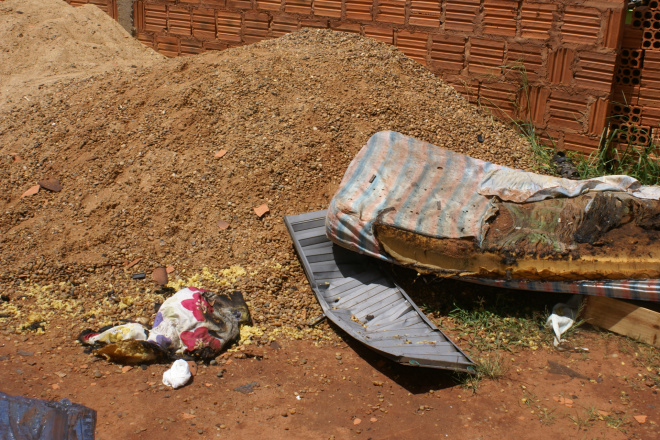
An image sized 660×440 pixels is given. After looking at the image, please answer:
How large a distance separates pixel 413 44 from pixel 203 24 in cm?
238

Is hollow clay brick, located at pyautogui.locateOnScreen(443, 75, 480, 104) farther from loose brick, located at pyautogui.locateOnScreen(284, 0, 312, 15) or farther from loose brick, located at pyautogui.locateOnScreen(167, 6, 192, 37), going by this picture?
loose brick, located at pyautogui.locateOnScreen(167, 6, 192, 37)

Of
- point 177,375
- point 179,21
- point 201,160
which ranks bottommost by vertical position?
point 177,375

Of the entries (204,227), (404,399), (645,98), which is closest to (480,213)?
(404,399)

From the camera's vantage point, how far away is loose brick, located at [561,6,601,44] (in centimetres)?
465

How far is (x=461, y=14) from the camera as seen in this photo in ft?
16.8

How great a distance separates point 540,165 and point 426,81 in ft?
4.04

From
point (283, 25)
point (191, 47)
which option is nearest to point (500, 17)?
point (283, 25)

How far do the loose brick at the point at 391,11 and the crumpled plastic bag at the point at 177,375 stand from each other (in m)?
3.69

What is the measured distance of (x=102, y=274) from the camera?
3963 mm

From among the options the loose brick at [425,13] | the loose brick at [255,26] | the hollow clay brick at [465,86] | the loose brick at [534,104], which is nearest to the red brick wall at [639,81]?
the loose brick at [534,104]

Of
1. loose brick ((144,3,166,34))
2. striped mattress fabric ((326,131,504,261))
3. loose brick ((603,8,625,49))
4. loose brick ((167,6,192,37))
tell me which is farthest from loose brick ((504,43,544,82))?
loose brick ((144,3,166,34))

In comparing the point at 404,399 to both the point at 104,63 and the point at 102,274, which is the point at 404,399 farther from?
the point at 104,63

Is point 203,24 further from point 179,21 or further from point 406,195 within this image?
point 406,195

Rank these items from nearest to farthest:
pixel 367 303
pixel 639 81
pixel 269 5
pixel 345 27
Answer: pixel 367 303, pixel 639 81, pixel 345 27, pixel 269 5
